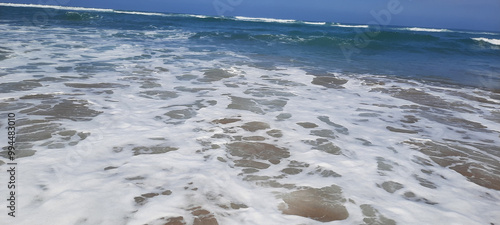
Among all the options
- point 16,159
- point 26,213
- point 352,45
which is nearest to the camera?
point 26,213

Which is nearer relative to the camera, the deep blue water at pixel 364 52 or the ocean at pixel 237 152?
the ocean at pixel 237 152

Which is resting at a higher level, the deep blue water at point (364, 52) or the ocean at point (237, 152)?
the deep blue water at point (364, 52)

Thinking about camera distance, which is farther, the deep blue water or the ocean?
the deep blue water

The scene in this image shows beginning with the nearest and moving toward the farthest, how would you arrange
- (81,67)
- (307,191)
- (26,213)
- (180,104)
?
(26,213) < (307,191) < (180,104) < (81,67)

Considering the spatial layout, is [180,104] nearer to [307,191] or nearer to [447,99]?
[307,191]

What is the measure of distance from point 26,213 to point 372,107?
433 cm

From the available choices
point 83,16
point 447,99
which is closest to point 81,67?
point 447,99

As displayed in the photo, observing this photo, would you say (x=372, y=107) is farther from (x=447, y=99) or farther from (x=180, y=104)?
(x=180, y=104)

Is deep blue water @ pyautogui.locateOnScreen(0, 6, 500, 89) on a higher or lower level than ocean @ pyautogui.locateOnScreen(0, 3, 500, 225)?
higher

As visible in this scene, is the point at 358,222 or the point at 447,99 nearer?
the point at 358,222

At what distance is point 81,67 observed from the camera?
6.20 m

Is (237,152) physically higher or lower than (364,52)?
lower

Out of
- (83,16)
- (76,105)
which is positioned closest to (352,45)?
(76,105)

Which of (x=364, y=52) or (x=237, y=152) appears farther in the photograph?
(x=364, y=52)
